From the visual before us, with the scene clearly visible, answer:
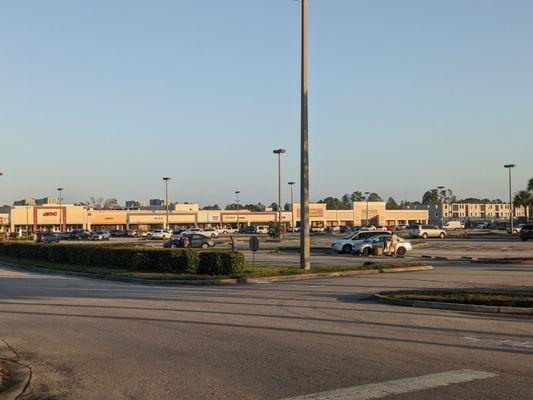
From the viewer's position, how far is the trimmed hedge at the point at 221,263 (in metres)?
25.1

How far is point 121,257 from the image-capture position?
3036cm

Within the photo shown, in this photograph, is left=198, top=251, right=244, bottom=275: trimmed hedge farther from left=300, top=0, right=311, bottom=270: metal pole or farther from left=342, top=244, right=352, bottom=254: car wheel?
left=342, top=244, right=352, bottom=254: car wheel

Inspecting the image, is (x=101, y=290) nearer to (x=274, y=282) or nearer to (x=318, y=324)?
(x=274, y=282)

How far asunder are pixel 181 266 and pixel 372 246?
15.8 meters

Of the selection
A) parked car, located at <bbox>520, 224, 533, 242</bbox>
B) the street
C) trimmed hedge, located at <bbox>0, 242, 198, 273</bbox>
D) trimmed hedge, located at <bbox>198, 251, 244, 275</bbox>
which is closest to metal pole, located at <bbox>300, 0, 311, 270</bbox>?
trimmed hedge, located at <bbox>198, 251, 244, 275</bbox>

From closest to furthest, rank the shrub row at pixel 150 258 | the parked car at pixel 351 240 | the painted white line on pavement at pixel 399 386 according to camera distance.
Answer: the painted white line on pavement at pixel 399 386
the shrub row at pixel 150 258
the parked car at pixel 351 240

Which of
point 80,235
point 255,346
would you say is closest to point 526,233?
point 255,346

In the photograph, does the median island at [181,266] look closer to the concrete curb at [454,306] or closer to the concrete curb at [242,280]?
the concrete curb at [242,280]

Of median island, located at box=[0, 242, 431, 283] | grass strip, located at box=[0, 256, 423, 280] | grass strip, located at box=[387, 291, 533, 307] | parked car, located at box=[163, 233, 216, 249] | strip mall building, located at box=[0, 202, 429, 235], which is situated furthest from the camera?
strip mall building, located at box=[0, 202, 429, 235]

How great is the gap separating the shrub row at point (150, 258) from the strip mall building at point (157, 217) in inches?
2559

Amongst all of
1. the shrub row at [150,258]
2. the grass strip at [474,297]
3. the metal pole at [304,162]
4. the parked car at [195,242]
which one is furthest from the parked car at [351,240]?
the grass strip at [474,297]

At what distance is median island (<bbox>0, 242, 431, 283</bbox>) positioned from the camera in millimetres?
24625

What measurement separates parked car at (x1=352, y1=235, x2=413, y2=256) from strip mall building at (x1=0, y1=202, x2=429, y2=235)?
67.2 metres

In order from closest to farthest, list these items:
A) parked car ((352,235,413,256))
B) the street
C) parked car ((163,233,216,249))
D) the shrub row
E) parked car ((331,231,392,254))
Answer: the street < the shrub row < parked car ((352,235,413,256)) < parked car ((331,231,392,254)) < parked car ((163,233,216,249))
